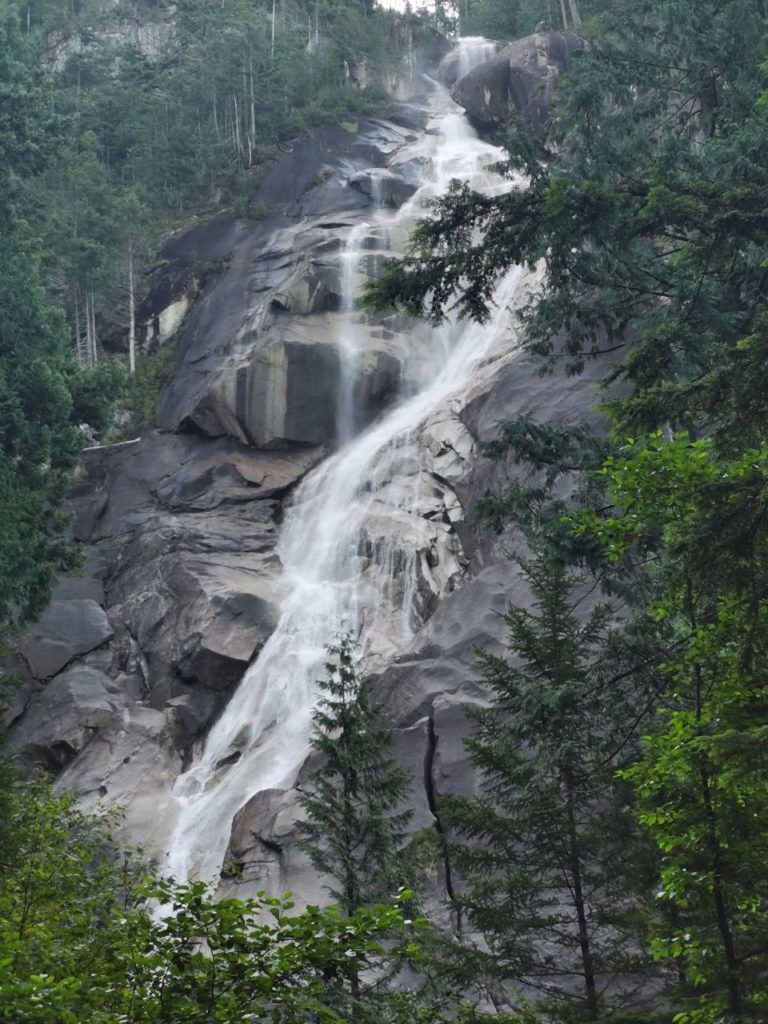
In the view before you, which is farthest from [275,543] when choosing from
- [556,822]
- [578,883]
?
[578,883]

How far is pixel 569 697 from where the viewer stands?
12.3 metres

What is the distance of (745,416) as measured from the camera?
9.78 meters

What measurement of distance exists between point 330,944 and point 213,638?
22.6 m

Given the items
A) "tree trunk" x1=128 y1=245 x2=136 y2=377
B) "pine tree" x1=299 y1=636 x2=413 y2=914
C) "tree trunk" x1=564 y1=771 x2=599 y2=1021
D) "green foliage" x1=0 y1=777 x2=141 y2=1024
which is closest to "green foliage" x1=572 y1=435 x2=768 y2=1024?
"tree trunk" x1=564 y1=771 x2=599 y2=1021

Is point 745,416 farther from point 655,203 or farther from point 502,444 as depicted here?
point 502,444

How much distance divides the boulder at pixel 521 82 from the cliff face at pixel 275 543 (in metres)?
5.90

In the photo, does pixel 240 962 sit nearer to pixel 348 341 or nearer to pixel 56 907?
pixel 56 907

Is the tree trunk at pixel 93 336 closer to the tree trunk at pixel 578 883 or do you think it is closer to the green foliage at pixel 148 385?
the green foliage at pixel 148 385

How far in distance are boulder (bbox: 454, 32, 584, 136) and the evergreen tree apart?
36606 mm

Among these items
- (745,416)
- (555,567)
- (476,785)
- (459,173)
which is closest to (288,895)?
(745,416)

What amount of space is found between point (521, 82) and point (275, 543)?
27.3 meters

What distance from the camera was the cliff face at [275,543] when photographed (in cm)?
2292

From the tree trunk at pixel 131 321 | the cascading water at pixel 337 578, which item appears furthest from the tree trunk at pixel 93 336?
the cascading water at pixel 337 578

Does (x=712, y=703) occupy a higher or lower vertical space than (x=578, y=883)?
higher
